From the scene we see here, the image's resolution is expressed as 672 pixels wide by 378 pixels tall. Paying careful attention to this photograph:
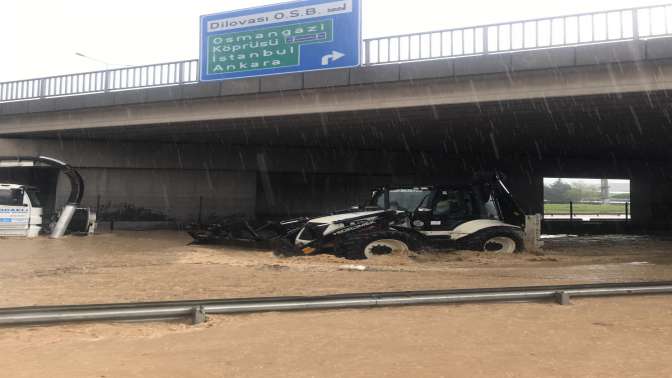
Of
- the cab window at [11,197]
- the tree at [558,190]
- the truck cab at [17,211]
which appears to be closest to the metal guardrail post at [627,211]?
the truck cab at [17,211]

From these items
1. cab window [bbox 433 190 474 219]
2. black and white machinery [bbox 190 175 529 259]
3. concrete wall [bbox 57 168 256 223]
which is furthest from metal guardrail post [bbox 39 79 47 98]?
cab window [bbox 433 190 474 219]

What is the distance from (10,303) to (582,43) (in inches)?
550

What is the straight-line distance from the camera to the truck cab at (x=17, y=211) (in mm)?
17625

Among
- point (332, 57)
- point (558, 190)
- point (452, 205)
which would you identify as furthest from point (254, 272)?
point (558, 190)

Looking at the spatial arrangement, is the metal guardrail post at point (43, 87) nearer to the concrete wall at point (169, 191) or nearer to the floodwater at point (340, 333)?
the concrete wall at point (169, 191)

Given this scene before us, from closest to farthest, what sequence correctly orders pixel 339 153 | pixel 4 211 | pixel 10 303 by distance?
pixel 10 303 < pixel 4 211 < pixel 339 153

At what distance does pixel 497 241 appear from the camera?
13.0 m

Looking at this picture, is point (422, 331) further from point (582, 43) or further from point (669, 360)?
point (582, 43)

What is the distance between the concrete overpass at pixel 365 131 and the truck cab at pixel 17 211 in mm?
4184

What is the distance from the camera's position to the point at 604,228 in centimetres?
2811

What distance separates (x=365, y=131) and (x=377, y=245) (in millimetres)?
9562

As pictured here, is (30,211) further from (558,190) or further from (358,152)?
(558,190)

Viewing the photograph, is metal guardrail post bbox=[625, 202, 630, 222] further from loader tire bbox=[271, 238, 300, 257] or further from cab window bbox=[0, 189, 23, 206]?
cab window bbox=[0, 189, 23, 206]

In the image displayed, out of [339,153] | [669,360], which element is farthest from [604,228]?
[669,360]
